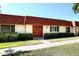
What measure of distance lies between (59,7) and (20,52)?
286 centimetres

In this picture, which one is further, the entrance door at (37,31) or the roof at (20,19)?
the roof at (20,19)

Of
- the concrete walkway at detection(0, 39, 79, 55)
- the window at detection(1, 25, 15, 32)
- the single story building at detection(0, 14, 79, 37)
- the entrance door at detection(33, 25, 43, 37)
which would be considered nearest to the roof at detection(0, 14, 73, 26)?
the single story building at detection(0, 14, 79, 37)

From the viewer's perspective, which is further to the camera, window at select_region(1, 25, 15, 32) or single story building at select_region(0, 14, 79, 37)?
window at select_region(1, 25, 15, 32)

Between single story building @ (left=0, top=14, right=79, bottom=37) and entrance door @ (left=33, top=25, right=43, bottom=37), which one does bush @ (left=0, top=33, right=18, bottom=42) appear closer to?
single story building @ (left=0, top=14, right=79, bottom=37)

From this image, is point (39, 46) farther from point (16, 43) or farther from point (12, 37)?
point (12, 37)

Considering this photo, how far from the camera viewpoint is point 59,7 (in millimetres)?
11281

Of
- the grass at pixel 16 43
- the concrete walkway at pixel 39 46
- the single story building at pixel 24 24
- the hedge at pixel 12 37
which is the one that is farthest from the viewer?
the single story building at pixel 24 24

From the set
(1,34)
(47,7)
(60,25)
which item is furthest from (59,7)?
(60,25)

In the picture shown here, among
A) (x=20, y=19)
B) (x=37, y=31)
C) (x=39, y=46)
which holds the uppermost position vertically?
(x=20, y=19)

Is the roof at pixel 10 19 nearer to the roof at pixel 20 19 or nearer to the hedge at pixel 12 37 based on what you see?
the roof at pixel 20 19

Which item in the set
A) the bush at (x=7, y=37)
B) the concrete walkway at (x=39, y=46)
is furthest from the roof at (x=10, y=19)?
the concrete walkway at (x=39, y=46)

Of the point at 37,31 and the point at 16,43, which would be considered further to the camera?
the point at 37,31

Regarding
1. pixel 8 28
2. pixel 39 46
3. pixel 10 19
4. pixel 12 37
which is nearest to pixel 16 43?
pixel 12 37

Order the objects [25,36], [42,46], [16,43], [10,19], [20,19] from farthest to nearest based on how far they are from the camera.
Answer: [20,19], [10,19], [25,36], [42,46], [16,43]
